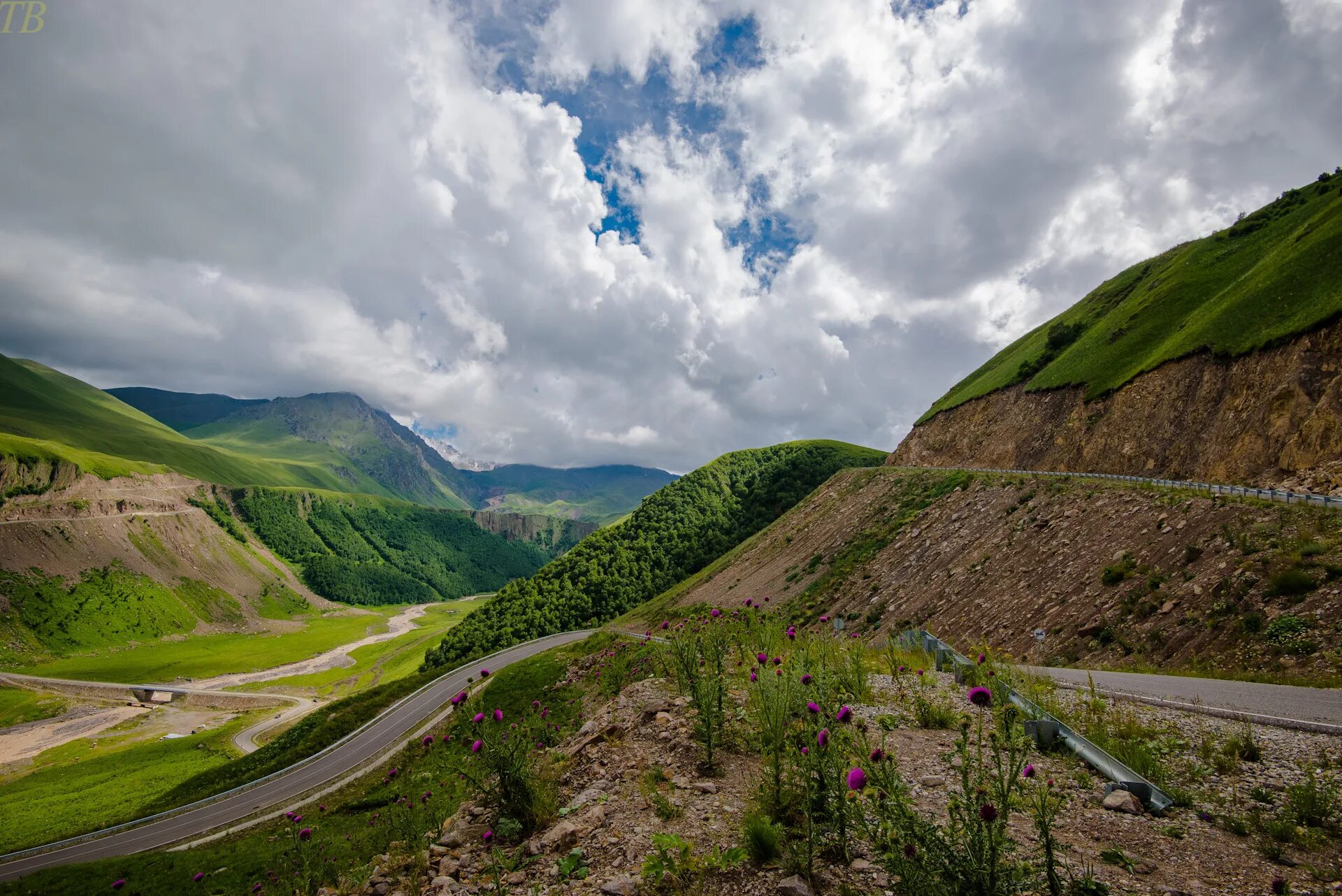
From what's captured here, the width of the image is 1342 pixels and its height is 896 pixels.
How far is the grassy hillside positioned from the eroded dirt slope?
18074 mm

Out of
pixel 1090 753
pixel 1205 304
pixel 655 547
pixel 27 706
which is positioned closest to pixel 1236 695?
pixel 1090 753

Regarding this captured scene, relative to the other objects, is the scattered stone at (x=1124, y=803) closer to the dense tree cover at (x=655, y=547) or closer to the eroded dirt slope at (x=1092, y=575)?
the eroded dirt slope at (x=1092, y=575)

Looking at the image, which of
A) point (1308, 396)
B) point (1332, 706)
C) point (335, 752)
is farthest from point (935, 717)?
point (335, 752)

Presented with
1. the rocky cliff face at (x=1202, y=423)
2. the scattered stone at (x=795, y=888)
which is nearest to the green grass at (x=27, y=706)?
the scattered stone at (x=795, y=888)

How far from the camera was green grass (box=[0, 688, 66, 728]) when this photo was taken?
78938 millimetres

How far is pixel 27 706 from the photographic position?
8244cm

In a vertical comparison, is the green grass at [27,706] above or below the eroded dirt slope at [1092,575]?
below

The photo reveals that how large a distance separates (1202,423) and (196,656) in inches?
7112

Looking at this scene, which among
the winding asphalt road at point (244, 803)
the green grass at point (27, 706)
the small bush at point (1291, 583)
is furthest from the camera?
the green grass at point (27, 706)

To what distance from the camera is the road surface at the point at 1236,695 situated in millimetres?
8586

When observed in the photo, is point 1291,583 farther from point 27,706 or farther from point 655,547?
point 27,706

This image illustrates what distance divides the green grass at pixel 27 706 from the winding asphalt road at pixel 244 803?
76558 mm

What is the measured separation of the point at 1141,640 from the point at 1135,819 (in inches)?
615

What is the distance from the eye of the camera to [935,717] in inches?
331
